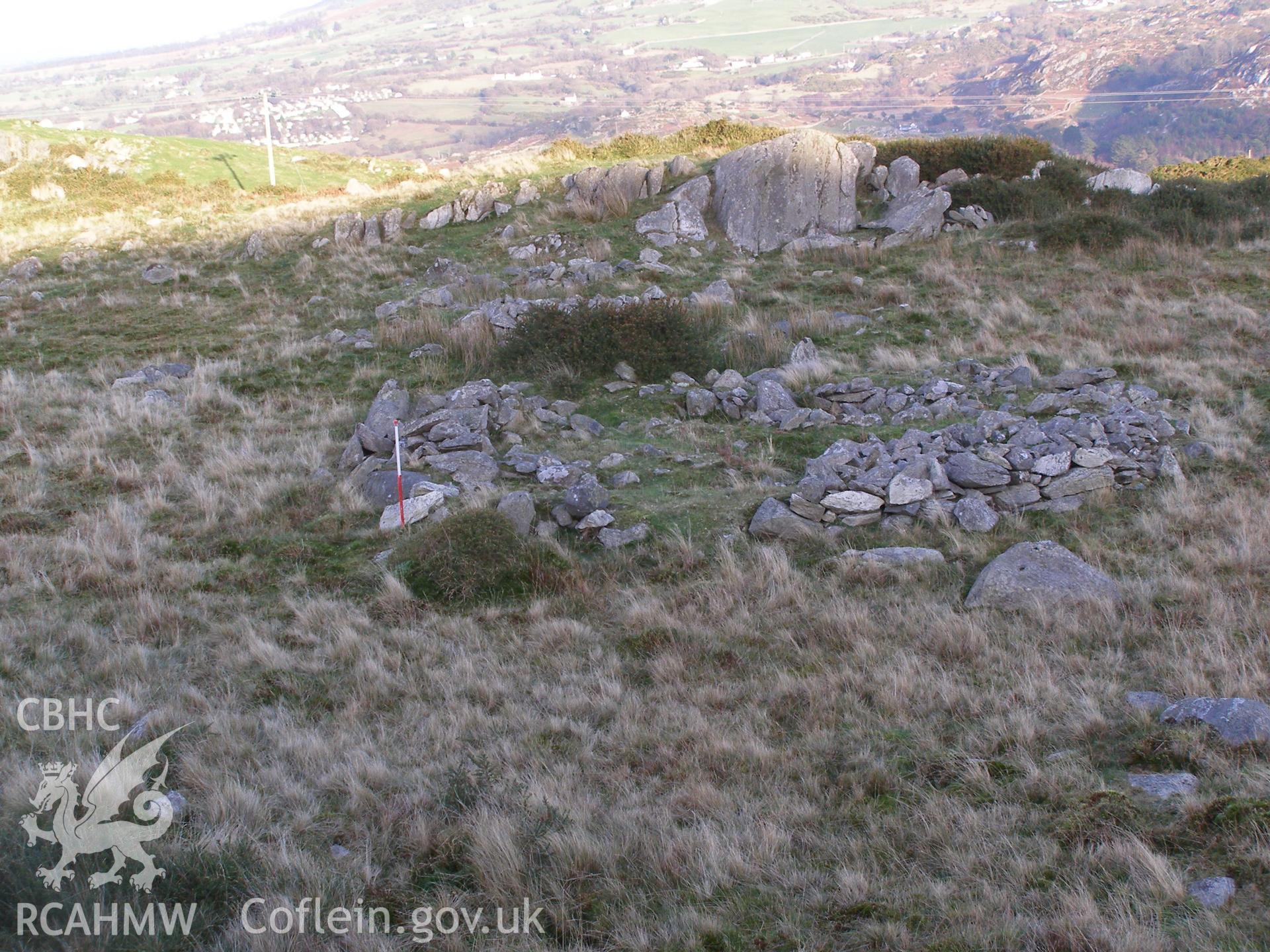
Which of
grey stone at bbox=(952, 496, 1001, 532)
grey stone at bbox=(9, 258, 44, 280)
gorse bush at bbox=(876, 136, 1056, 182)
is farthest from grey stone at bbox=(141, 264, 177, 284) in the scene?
grey stone at bbox=(952, 496, 1001, 532)

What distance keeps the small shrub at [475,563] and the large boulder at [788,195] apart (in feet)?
41.7

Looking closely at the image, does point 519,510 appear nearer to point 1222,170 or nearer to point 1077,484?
point 1077,484

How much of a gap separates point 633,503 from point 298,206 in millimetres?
21023

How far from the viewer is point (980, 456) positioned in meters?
8.39

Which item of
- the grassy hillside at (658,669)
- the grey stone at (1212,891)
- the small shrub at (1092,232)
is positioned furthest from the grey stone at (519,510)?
the small shrub at (1092,232)

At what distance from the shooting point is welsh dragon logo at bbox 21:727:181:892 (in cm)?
344

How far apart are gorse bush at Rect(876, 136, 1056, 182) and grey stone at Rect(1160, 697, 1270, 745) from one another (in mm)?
17626

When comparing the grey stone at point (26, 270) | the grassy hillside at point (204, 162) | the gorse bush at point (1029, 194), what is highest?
the grassy hillside at point (204, 162)

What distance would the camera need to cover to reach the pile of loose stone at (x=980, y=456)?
314 inches

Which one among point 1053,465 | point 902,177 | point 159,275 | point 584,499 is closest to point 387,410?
point 584,499

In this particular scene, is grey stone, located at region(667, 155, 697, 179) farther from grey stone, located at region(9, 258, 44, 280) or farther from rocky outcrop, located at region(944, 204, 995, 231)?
grey stone, located at region(9, 258, 44, 280)

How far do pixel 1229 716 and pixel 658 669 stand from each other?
3.24m

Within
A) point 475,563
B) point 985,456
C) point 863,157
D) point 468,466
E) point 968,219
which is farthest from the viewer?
point 863,157

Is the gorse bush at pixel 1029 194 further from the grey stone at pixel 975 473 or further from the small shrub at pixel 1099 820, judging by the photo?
the small shrub at pixel 1099 820
